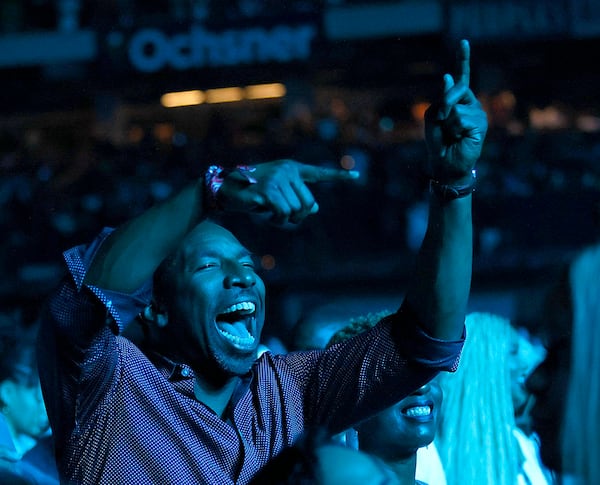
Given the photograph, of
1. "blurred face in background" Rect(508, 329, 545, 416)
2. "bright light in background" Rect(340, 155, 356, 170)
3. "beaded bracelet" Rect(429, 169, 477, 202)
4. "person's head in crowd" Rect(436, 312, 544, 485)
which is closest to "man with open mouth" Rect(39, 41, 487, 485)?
"beaded bracelet" Rect(429, 169, 477, 202)

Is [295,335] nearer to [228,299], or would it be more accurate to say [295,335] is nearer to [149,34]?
[228,299]

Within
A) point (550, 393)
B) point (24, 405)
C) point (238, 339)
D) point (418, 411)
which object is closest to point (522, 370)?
point (550, 393)

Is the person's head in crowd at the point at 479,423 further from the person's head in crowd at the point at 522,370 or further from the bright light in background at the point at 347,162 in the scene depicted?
the bright light in background at the point at 347,162

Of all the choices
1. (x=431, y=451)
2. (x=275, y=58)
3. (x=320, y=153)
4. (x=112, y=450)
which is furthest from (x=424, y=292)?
(x=275, y=58)

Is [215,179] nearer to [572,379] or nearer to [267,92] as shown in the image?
[572,379]

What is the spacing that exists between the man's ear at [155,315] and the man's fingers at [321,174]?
53 cm

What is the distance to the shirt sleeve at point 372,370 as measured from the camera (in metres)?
1.98

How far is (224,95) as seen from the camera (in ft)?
33.8

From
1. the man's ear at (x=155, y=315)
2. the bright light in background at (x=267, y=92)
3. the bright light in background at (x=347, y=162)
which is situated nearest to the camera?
the man's ear at (x=155, y=315)

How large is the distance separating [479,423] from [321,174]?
2204mm

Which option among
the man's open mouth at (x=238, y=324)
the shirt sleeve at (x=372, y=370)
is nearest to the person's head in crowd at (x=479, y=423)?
the shirt sleeve at (x=372, y=370)

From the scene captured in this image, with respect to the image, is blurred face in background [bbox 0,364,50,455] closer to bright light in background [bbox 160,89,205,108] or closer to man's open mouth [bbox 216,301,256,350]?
man's open mouth [bbox 216,301,256,350]

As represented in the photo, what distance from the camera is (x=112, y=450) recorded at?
186cm

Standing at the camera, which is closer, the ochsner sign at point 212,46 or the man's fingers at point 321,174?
the man's fingers at point 321,174
